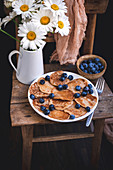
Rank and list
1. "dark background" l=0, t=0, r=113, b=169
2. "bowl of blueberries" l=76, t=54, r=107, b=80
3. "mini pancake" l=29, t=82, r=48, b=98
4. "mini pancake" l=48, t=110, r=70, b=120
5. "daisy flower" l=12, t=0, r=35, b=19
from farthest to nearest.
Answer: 1. "dark background" l=0, t=0, r=113, b=169
2. "bowl of blueberries" l=76, t=54, r=107, b=80
3. "mini pancake" l=29, t=82, r=48, b=98
4. "mini pancake" l=48, t=110, r=70, b=120
5. "daisy flower" l=12, t=0, r=35, b=19

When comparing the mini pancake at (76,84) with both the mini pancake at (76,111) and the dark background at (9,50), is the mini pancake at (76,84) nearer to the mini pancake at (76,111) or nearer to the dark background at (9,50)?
the mini pancake at (76,111)

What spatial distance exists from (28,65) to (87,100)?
399mm

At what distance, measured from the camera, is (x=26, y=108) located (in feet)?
4.47

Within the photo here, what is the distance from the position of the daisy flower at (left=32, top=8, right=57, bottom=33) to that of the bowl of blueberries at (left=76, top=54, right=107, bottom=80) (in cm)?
41

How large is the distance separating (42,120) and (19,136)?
0.72 meters

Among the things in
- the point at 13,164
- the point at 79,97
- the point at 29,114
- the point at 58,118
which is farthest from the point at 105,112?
the point at 13,164

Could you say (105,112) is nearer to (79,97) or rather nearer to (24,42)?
(79,97)

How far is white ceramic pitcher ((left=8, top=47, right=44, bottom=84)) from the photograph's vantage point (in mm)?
1355

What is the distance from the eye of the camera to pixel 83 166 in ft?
5.90

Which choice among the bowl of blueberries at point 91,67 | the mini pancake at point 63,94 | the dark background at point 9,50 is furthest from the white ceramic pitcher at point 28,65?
the dark background at point 9,50

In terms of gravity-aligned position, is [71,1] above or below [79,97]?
above

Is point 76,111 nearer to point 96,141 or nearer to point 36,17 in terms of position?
point 96,141

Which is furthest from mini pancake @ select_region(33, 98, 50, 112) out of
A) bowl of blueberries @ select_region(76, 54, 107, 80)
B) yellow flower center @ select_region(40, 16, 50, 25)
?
yellow flower center @ select_region(40, 16, 50, 25)

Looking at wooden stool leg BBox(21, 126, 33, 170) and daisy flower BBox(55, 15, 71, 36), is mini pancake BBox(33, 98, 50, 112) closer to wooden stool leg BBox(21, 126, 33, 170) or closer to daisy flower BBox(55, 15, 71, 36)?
wooden stool leg BBox(21, 126, 33, 170)
